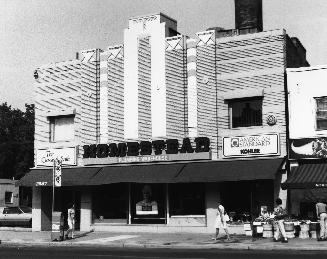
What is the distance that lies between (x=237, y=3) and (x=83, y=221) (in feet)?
44.6

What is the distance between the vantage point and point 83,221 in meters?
29.7

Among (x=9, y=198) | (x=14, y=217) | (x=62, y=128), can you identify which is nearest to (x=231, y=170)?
(x=62, y=128)

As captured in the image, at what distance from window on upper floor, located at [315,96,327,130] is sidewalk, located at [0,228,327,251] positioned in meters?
5.40

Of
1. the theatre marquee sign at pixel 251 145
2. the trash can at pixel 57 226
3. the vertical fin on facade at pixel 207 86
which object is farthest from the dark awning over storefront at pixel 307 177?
the trash can at pixel 57 226

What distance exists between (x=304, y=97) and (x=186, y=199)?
24.0ft

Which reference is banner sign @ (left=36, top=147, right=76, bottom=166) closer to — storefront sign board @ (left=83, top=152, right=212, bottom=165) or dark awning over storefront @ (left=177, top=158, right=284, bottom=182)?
storefront sign board @ (left=83, top=152, right=212, bottom=165)

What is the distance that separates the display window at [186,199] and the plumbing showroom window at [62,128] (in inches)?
264

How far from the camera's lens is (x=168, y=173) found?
26516 millimetres

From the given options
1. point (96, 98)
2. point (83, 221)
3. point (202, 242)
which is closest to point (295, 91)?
point (202, 242)

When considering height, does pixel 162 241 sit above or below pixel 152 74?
below

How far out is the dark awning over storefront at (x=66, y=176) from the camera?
28609mm

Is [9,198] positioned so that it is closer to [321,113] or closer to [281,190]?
[281,190]

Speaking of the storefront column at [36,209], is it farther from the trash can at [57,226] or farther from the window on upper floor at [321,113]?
the window on upper floor at [321,113]

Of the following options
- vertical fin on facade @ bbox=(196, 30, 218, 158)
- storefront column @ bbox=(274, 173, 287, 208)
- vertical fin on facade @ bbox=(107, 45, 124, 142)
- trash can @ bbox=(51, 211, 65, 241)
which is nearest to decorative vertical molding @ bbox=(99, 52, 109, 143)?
vertical fin on facade @ bbox=(107, 45, 124, 142)
